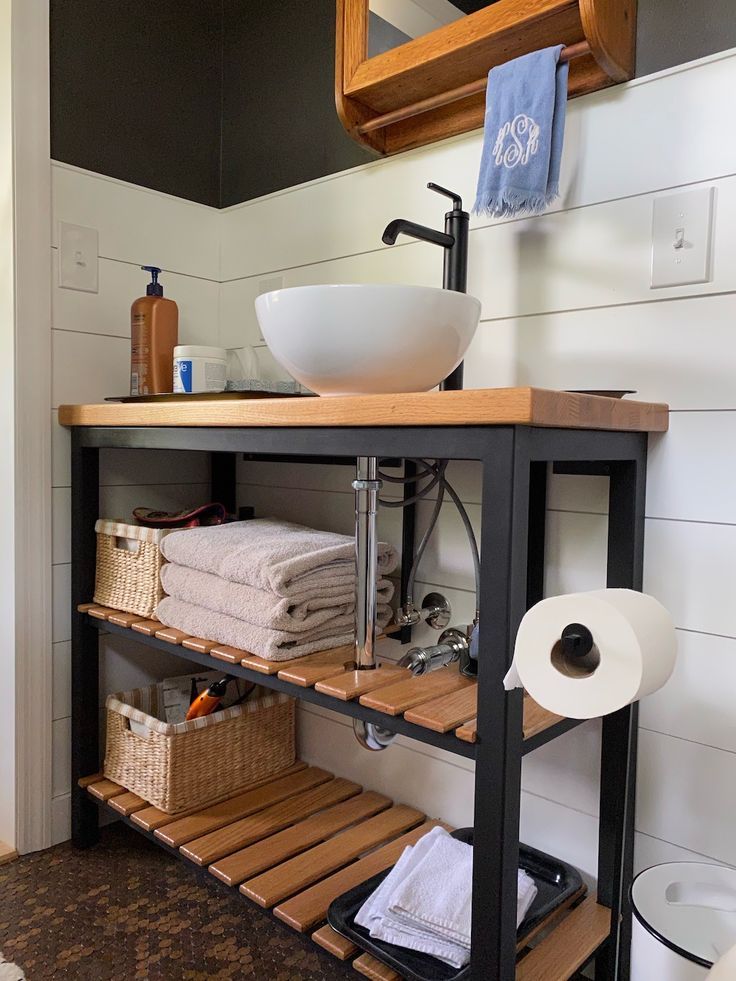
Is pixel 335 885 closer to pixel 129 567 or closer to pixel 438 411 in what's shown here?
pixel 129 567

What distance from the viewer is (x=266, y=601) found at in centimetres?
114

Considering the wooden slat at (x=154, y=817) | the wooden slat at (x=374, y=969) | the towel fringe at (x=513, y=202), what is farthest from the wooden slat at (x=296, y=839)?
A: the towel fringe at (x=513, y=202)

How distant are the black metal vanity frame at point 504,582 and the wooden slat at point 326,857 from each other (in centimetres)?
32

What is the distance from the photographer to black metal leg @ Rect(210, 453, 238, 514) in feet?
5.79

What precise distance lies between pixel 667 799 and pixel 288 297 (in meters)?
0.86

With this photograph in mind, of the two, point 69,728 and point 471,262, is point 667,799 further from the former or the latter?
point 69,728

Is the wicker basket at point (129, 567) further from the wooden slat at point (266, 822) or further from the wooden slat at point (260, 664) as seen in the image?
the wooden slat at point (266, 822)

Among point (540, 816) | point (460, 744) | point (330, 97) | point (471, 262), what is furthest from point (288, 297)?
point (540, 816)

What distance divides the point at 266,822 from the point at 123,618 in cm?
44

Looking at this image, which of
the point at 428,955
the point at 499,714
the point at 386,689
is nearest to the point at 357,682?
the point at 386,689

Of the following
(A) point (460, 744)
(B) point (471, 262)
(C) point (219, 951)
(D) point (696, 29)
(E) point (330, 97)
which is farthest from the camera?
(E) point (330, 97)

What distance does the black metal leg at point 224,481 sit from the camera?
5.79ft

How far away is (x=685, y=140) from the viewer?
40.9 inches

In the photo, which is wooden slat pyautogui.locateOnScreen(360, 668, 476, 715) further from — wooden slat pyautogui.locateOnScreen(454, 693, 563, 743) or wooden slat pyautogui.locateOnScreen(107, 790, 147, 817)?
wooden slat pyautogui.locateOnScreen(107, 790, 147, 817)
